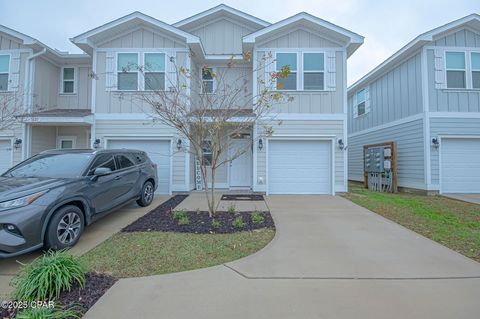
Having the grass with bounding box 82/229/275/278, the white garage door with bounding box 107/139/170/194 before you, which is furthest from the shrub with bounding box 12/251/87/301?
the white garage door with bounding box 107/139/170/194

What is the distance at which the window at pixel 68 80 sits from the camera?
1266 cm

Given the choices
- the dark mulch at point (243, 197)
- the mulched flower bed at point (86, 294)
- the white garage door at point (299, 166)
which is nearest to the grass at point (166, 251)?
the mulched flower bed at point (86, 294)

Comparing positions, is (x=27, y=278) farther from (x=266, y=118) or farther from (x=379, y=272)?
(x=266, y=118)

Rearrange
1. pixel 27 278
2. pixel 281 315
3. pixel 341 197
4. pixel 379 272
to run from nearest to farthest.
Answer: pixel 281 315 < pixel 27 278 < pixel 379 272 < pixel 341 197

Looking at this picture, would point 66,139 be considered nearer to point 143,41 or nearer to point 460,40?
point 143,41

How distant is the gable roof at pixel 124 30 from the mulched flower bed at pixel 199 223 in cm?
698

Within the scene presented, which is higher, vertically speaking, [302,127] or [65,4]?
[65,4]

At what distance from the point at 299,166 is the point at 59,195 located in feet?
27.0

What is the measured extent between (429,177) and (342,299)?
10.0 metres

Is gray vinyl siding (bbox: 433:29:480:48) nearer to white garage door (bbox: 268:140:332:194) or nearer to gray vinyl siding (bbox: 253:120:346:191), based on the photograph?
gray vinyl siding (bbox: 253:120:346:191)

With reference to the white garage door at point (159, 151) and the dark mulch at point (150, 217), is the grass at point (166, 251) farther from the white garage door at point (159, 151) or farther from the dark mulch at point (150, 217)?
the white garage door at point (159, 151)

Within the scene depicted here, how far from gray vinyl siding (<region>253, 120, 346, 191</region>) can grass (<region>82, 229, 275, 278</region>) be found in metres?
5.34

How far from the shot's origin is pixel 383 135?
560 inches

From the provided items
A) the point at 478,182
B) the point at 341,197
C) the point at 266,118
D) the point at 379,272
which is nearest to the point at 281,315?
the point at 379,272
